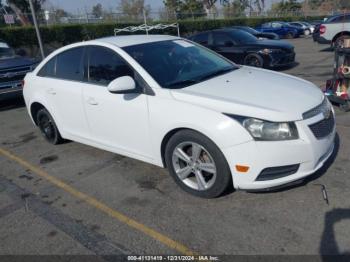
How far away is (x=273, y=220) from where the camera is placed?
3.14 meters

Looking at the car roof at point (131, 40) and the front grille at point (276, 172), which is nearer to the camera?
the front grille at point (276, 172)

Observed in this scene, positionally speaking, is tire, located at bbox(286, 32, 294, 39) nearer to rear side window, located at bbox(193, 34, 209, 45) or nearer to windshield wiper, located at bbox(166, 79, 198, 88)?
rear side window, located at bbox(193, 34, 209, 45)

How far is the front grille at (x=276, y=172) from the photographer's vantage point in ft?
10.4

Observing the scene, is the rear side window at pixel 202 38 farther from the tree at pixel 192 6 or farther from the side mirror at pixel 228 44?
the tree at pixel 192 6

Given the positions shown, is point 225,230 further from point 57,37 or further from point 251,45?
point 57,37

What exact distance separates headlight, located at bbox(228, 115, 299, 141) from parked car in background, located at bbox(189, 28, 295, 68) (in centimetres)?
790

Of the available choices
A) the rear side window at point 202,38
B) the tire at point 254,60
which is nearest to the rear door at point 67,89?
the tire at point 254,60

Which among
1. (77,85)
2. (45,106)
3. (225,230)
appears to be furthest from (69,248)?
(45,106)

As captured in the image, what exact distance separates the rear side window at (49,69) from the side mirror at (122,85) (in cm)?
182

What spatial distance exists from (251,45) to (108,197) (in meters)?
8.34

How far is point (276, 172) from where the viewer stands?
3176 millimetres

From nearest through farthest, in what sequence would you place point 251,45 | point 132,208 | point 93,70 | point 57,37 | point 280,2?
point 132,208
point 93,70
point 251,45
point 57,37
point 280,2

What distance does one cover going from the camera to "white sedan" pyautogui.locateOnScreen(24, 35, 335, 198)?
3119 millimetres

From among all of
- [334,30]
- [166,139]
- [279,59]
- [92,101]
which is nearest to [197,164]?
[166,139]
